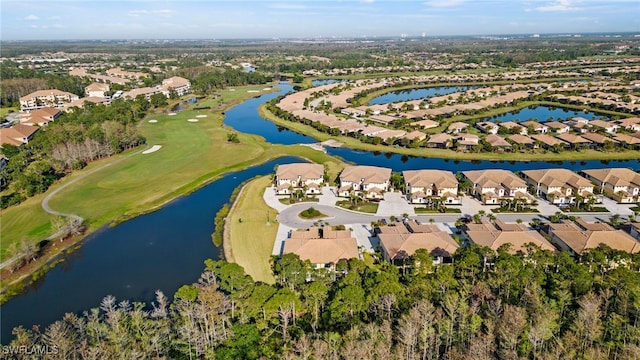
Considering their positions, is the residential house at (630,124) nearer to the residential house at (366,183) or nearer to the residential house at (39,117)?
the residential house at (366,183)

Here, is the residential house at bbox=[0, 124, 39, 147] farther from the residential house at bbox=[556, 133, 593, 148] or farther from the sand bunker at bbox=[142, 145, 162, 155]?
the residential house at bbox=[556, 133, 593, 148]

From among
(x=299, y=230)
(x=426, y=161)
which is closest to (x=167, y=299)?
(x=299, y=230)

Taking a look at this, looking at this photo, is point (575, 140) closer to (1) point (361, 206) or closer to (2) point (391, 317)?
(1) point (361, 206)

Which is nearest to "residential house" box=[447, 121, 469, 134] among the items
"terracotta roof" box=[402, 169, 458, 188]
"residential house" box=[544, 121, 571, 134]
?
"residential house" box=[544, 121, 571, 134]

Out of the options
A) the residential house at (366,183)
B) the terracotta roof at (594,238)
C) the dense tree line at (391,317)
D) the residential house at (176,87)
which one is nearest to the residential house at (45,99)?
the residential house at (176,87)

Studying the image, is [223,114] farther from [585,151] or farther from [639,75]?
[639,75]

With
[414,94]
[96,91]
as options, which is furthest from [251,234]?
[96,91]

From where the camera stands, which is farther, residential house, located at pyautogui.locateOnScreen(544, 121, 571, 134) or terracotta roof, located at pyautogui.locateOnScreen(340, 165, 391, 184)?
residential house, located at pyautogui.locateOnScreen(544, 121, 571, 134)
